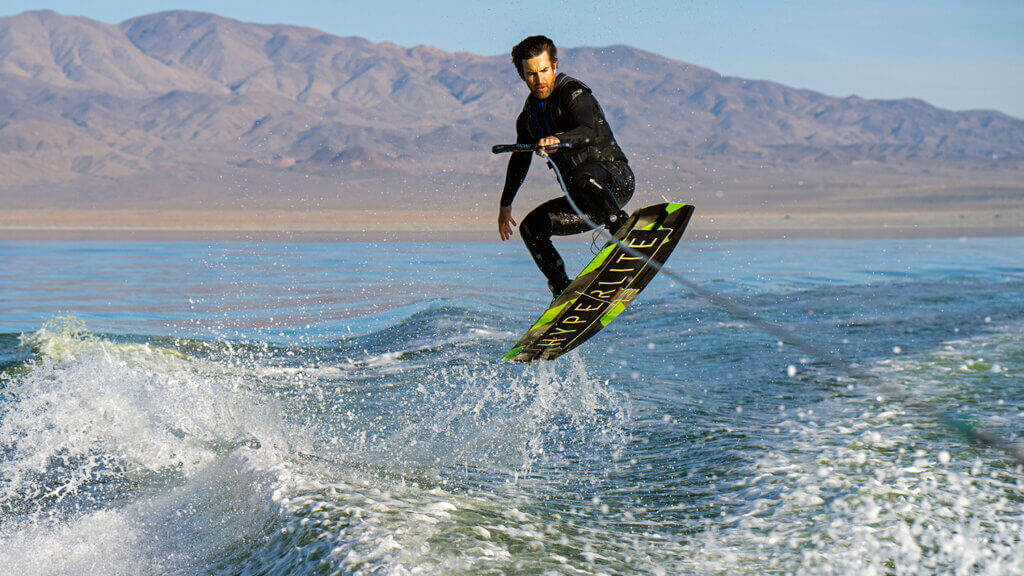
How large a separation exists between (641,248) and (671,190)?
3157 inches

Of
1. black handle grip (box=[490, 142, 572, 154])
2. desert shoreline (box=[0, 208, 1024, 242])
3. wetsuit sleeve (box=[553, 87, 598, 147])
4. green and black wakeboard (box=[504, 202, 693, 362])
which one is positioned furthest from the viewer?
desert shoreline (box=[0, 208, 1024, 242])

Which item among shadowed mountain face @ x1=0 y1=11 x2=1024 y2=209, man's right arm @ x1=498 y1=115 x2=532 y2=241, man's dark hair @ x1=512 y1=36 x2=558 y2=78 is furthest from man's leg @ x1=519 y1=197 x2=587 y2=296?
shadowed mountain face @ x1=0 y1=11 x2=1024 y2=209

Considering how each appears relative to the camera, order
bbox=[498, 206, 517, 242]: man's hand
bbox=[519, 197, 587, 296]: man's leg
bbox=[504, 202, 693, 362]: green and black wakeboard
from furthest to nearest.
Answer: bbox=[498, 206, 517, 242]: man's hand
bbox=[519, 197, 587, 296]: man's leg
bbox=[504, 202, 693, 362]: green and black wakeboard

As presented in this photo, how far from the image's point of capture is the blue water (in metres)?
4.20

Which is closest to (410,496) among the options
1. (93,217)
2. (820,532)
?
(820,532)

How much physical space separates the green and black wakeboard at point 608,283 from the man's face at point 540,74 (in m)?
1.03

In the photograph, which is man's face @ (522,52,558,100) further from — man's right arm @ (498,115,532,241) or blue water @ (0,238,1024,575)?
blue water @ (0,238,1024,575)

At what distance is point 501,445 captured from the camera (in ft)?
20.2

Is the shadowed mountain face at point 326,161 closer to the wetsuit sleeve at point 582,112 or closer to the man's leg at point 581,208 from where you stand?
the man's leg at point 581,208

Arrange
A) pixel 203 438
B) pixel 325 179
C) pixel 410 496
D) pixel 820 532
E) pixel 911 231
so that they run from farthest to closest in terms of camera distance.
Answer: pixel 325 179
pixel 911 231
pixel 203 438
pixel 410 496
pixel 820 532

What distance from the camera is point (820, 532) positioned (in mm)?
4266

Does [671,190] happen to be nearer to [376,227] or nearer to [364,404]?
[376,227]

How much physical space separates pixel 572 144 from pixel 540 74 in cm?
58

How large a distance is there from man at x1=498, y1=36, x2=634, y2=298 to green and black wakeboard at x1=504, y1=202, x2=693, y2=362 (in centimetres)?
19
